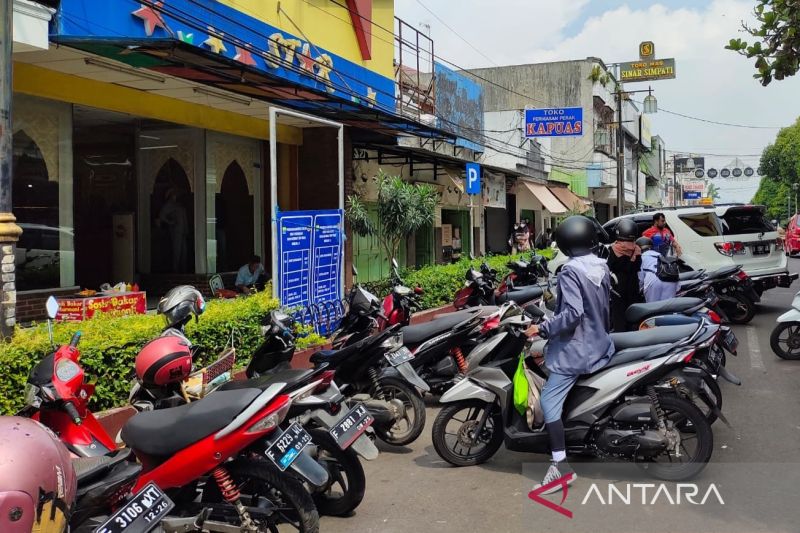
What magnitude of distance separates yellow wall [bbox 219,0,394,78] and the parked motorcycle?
8.19 meters

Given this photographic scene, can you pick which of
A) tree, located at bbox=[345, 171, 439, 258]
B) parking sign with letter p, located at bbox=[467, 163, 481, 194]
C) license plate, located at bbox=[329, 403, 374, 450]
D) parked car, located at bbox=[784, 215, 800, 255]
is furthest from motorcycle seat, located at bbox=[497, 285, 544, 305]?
parked car, located at bbox=[784, 215, 800, 255]

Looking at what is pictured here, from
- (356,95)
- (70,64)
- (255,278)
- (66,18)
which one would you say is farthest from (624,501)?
(356,95)

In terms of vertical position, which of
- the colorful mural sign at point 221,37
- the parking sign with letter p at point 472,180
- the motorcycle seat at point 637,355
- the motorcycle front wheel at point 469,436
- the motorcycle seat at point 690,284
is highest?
the colorful mural sign at point 221,37

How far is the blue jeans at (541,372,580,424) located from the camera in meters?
4.66

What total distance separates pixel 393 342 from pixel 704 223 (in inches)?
317

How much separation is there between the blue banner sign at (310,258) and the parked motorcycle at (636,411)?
401 cm

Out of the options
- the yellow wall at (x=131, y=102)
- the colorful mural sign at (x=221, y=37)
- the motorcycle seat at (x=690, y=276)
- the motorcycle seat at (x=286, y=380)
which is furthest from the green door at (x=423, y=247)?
the motorcycle seat at (x=286, y=380)

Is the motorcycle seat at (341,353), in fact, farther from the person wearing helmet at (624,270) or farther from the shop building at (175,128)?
the shop building at (175,128)

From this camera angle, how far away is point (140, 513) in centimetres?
306

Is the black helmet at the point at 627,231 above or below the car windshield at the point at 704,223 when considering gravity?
below

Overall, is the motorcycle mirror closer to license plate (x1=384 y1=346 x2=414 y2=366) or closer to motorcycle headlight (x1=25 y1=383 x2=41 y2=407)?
motorcycle headlight (x1=25 y1=383 x2=41 y2=407)

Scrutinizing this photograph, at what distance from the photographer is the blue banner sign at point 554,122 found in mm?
23359

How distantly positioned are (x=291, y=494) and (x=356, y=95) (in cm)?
1083

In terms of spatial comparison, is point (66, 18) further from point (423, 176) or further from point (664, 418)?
point (423, 176)
